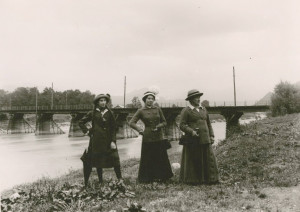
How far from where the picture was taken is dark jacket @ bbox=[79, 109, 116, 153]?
7.04 metres

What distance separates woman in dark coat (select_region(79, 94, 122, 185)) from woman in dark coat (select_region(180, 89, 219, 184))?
1426 millimetres

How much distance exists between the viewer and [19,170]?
21297mm

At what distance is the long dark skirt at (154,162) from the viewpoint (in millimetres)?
7250

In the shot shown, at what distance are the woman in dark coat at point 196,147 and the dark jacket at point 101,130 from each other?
1.46 m

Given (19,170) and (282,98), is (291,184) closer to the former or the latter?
(19,170)

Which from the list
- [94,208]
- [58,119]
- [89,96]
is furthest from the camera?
[89,96]

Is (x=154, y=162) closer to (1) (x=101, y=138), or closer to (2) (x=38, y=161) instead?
(1) (x=101, y=138)

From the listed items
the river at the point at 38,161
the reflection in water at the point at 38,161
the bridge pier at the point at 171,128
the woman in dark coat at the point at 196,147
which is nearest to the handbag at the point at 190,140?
the woman in dark coat at the point at 196,147

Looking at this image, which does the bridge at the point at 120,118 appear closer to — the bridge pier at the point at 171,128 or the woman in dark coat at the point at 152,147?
the bridge pier at the point at 171,128

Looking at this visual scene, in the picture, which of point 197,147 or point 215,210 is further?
point 197,147

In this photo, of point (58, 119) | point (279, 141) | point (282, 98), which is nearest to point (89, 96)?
point (58, 119)

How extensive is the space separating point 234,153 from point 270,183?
3164 mm

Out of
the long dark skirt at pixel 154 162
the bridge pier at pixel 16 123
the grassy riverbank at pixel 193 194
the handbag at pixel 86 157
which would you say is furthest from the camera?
the bridge pier at pixel 16 123

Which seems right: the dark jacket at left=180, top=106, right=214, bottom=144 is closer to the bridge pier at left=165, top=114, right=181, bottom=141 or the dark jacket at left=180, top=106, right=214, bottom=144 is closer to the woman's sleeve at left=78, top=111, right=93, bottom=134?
the woman's sleeve at left=78, top=111, right=93, bottom=134
